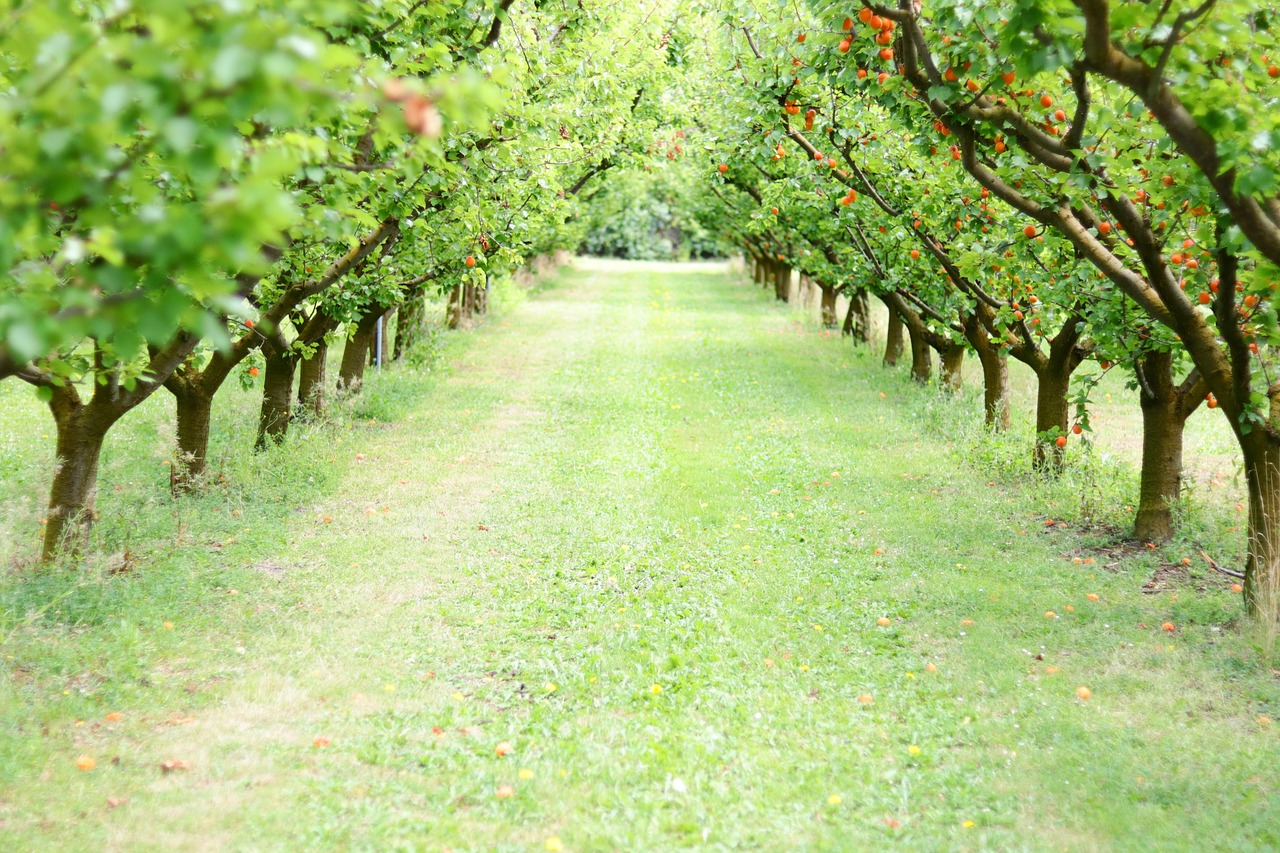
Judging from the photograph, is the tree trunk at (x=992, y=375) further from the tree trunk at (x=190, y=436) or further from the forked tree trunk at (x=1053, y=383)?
the tree trunk at (x=190, y=436)

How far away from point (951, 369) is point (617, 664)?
10607 mm

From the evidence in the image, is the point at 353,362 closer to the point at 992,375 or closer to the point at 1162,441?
the point at 992,375

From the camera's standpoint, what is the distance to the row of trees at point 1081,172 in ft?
15.5

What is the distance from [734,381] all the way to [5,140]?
48.8 feet

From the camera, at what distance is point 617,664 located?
5945 millimetres

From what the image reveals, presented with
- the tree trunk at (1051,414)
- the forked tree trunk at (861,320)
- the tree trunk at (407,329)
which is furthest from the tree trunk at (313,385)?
the forked tree trunk at (861,320)

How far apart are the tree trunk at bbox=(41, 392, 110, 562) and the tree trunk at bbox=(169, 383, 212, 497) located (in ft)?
5.95

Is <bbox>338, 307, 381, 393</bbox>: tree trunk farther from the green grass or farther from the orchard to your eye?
the green grass

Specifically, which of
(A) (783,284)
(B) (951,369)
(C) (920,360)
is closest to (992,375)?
(B) (951,369)

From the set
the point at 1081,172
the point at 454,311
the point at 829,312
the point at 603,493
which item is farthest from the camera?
the point at 829,312

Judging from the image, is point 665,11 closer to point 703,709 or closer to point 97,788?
point 703,709

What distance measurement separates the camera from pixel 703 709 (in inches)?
211

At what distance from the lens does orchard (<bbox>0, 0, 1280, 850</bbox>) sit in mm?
3803

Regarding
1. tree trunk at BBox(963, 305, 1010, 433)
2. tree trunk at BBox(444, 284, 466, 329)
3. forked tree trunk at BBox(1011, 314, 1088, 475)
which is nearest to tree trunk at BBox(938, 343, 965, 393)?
tree trunk at BBox(963, 305, 1010, 433)
